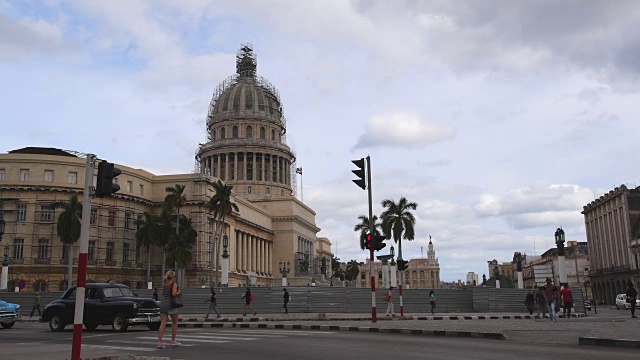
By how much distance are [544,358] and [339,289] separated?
1148 inches

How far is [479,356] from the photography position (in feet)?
39.3

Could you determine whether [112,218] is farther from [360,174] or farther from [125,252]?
[360,174]

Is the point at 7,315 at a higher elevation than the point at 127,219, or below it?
below

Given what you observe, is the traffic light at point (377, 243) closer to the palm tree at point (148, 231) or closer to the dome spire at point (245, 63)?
the palm tree at point (148, 231)

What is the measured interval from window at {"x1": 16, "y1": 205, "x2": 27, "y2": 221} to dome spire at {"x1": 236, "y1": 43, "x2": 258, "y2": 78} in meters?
69.0

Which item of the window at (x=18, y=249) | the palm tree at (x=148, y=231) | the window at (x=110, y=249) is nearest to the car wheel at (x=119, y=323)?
the palm tree at (x=148, y=231)

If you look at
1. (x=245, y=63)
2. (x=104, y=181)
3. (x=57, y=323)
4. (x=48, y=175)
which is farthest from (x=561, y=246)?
(x=245, y=63)

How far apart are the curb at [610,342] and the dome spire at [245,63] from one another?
114 metres

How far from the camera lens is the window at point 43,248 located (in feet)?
200

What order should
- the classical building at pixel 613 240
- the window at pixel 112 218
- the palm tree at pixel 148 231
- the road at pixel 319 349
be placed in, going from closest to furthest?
1. the road at pixel 319 349
2. the palm tree at pixel 148 231
3. the window at pixel 112 218
4. the classical building at pixel 613 240

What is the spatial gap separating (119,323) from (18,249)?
46.6 metres

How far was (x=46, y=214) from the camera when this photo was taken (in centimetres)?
6150

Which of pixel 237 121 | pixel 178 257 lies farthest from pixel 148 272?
pixel 237 121

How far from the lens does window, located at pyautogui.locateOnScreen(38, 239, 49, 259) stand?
6084 cm
